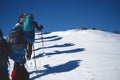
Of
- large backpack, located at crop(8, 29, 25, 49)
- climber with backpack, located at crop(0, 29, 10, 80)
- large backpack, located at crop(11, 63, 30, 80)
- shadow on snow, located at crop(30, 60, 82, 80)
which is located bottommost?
shadow on snow, located at crop(30, 60, 82, 80)

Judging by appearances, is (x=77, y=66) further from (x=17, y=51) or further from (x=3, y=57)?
(x=3, y=57)

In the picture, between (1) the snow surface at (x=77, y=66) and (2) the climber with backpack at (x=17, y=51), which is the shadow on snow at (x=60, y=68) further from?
(2) the climber with backpack at (x=17, y=51)

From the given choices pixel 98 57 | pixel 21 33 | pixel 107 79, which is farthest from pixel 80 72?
pixel 21 33

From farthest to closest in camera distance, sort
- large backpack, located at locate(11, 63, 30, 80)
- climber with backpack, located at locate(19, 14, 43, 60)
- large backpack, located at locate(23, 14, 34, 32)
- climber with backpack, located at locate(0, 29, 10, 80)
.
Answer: large backpack, located at locate(23, 14, 34, 32)
climber with backpack, located at locate(19, 14, 43, 60)
large backpack, located at locate(11, 63, 30, 80)
climber with backpack, located at locate(0, 29, 10, 80)

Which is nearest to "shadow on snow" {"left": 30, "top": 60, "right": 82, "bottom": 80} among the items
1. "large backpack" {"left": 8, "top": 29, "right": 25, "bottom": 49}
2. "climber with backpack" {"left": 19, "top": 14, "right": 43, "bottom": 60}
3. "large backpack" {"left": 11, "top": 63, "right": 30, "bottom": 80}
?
"climber with backpack" {"left": 19, "top": 14, "right": 43, "bottom": 60}

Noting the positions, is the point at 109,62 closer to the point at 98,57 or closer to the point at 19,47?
the point at 98,57

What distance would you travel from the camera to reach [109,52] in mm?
12375

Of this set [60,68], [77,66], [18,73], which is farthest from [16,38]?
[77,66]

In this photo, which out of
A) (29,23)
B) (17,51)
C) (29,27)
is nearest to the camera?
(17,51)

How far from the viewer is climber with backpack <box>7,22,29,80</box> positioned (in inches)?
289

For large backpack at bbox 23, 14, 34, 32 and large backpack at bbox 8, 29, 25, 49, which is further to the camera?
large backpack at bbox 23, 14, 34, 32

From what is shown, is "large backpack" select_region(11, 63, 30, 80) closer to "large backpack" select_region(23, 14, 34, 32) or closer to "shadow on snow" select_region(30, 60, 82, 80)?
"shadow on snow" select_region(30, 60, 82, 80)

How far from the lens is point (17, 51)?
7.46 meters

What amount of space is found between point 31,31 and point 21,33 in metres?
3.82
